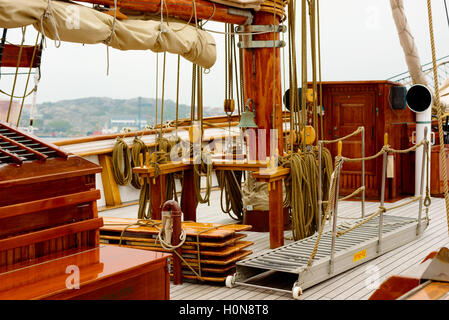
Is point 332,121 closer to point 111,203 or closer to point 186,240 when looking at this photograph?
point 111,203

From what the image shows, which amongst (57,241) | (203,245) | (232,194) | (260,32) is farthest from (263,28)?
(57,241)

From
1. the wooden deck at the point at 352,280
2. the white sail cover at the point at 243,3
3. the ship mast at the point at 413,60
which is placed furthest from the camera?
the ship mast at the point at 413,60

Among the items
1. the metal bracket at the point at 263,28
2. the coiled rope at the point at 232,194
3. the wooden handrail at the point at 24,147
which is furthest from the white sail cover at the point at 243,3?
the wooden handrail at the point at 24,147

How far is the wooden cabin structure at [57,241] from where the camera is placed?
2348mm

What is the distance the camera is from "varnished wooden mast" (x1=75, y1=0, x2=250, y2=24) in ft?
15.3

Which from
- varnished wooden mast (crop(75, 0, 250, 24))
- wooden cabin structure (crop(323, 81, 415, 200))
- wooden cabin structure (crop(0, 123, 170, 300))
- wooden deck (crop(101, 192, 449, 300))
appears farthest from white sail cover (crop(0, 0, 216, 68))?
wooden cabin structure (crop(323, 81, 415, 200))

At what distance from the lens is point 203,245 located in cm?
431

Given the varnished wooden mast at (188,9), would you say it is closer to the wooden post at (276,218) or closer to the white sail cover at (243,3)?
the white sail cover at (243,3)

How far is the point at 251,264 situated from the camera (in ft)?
13.8

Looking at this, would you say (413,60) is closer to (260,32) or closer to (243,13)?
(260,32)

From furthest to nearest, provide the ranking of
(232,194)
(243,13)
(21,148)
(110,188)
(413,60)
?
(413,60)
(110,188)
(232,194)
(243,13)
(21,148)

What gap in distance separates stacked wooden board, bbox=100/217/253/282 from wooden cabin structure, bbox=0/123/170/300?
1.51 meters

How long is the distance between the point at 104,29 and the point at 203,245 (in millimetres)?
1622

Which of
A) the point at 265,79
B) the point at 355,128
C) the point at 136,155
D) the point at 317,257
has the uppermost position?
the point at 265,79
